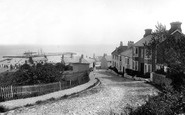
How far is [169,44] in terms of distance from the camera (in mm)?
17953

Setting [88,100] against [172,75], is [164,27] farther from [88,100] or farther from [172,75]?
[88,100]

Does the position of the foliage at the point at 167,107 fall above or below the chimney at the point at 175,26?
below

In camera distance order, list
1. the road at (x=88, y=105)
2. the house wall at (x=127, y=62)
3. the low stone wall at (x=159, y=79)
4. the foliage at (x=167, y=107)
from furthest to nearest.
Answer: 1. the house wall at (x=127, y=62)
2. the low stone wall at (x=159, y=79)
3. the road at (x=88, y=105)
4. the foliage at (x=167, y=107)

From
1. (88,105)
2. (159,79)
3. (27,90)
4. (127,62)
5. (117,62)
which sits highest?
(127,62)

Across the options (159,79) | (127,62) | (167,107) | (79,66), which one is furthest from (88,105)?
(79,66)

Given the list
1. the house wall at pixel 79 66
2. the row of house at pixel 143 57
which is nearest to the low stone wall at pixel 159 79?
the row of house at pixel 143 57

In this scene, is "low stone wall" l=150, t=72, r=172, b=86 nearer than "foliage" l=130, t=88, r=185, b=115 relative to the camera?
No

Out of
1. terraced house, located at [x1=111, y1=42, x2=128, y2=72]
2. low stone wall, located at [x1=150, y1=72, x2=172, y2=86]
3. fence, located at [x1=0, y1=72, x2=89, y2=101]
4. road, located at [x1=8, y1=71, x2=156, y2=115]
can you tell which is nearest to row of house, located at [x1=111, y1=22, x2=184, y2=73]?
low stone wall, located at [x1=150, y1=72, x2=172, y2=86]

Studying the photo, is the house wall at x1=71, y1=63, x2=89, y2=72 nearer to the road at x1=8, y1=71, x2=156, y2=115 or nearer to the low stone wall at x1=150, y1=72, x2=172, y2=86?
the low stone wall at x1=150, y1=72, x2=172, y2=86

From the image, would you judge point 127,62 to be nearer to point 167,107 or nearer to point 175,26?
point 175,26

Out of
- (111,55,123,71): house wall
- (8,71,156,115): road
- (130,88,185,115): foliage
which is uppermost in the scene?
(111,55,123,71): house wall

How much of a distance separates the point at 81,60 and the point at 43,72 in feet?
109

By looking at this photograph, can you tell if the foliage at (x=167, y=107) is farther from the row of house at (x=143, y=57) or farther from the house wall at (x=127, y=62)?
the house wall at (x=127, y=62)

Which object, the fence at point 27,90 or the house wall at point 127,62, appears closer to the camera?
the fence at point 27,90
